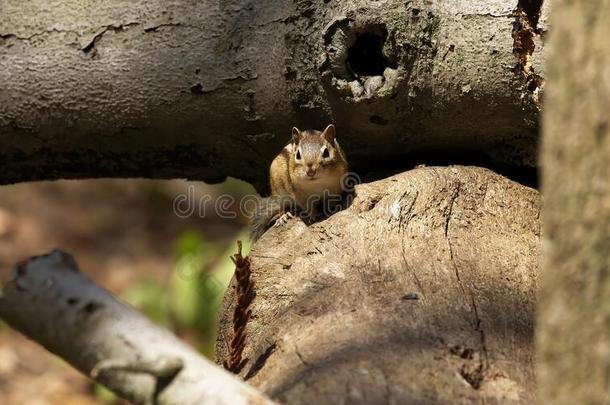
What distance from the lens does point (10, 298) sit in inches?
67.5

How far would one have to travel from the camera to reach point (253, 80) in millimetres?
3078

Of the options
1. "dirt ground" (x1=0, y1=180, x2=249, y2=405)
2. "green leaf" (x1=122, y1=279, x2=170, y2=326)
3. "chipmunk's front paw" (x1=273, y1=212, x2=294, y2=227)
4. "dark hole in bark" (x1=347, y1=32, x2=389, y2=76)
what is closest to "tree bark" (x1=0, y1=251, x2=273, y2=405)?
"chipmunk's front paw" (x1=273, y1=212, x2=294, y2=227)

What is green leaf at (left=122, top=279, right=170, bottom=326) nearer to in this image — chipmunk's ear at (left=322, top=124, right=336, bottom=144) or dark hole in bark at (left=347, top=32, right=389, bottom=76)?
chipmunk's ear at (left=322, top=124, right=336, bottom=144)

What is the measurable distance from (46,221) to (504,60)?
5378 millimetres

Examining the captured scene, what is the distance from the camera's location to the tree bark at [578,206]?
4.31ft

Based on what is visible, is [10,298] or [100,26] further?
[100,26]

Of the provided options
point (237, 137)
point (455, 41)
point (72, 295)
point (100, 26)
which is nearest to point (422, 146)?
point (455, 41)

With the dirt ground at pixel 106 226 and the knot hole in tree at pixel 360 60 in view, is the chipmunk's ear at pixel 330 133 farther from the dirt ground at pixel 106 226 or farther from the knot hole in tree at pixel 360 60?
the dirt ground at pixel 106 226

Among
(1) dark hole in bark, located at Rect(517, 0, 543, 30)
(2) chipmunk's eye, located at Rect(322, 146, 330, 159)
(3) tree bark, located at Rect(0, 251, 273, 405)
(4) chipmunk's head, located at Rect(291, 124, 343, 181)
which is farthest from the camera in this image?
(2) chipmunk's eye, located at Rect(322, 146, 330, 159)

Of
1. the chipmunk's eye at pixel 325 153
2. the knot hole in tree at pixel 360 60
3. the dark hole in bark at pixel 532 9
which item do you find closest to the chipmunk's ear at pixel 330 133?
the chipmunk's eye at pixel 325 153

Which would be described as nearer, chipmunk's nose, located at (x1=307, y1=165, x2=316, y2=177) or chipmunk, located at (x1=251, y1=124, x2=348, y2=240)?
chipmunk, located at (x1=251, y1=124, x2=348, y2=240)

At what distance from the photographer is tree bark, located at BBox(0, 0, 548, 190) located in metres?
2.89

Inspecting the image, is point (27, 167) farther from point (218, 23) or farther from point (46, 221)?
point (46, 221)

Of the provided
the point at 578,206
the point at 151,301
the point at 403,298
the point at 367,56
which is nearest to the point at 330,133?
the point at 367,56
